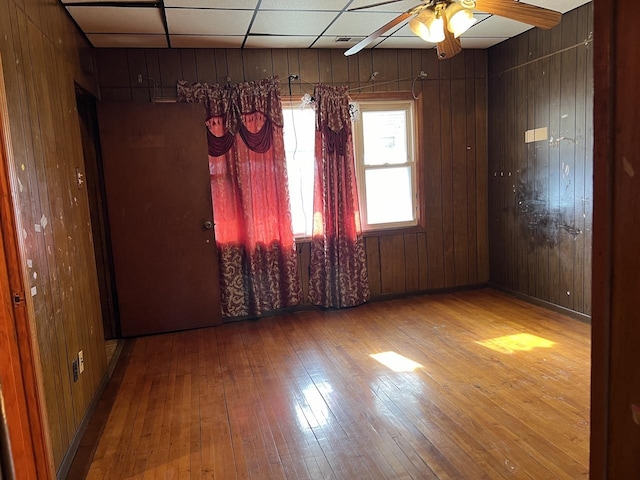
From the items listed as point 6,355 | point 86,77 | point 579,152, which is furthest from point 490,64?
point 6,355

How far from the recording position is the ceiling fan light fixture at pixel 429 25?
2471 mm

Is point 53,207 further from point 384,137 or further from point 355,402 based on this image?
point 384,137

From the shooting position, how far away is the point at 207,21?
3.51 m

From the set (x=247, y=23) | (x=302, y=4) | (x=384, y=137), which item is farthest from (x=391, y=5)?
(x=384, y=137)

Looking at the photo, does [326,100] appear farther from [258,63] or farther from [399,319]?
[399,319]

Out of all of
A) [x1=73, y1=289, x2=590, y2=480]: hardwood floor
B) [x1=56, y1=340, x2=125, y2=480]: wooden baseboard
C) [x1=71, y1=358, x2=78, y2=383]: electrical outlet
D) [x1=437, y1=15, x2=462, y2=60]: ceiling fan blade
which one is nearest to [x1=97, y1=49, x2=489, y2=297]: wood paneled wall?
[x1=73, y1=289, x2=590, y2=480]: hardwood floor

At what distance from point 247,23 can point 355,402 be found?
292 centimetres

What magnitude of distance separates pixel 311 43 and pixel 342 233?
1817 millimetres

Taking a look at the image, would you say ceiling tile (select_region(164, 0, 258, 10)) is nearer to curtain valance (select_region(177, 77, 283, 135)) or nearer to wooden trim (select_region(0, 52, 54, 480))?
curtain valance (select_region(177, 77, 283, 135))

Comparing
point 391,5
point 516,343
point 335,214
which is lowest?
point 516,343

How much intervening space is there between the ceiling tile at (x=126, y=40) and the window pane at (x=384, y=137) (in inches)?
79.8

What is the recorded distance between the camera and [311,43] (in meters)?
4.27

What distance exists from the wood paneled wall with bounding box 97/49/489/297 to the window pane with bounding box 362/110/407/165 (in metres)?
0.22

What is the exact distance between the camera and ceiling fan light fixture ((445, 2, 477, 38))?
2375 millimetres
